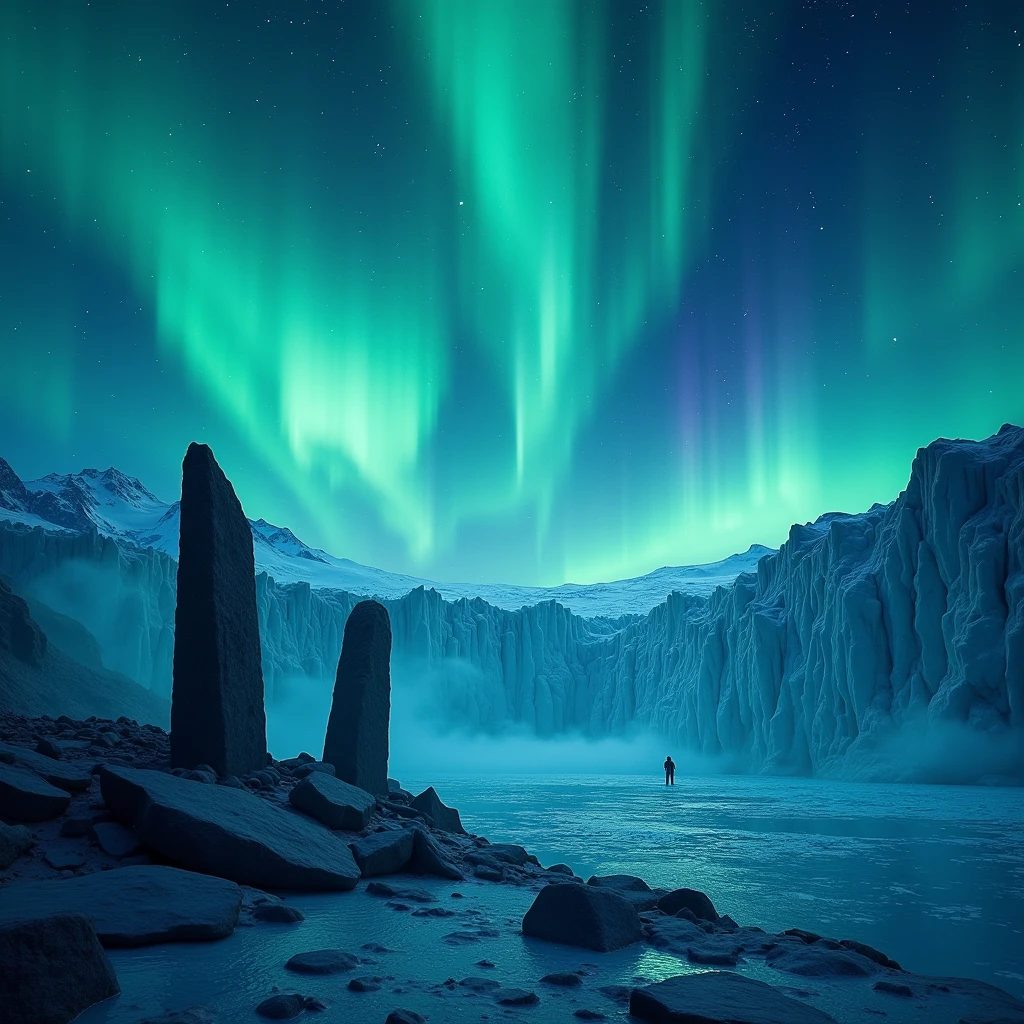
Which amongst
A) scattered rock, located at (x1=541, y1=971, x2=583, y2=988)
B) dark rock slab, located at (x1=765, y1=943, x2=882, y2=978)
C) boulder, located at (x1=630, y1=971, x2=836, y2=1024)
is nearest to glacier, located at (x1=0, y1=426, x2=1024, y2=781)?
dark rock slab, located at (x1=765, y1=943, x2=882, y2=978)

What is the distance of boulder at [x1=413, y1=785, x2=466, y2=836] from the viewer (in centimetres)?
993

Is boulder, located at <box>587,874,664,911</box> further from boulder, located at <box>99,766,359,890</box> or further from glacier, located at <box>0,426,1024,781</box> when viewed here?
glacier, located at <box>0,426,1024,781</box>

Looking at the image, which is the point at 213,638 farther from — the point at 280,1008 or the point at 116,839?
the point at 280,1008

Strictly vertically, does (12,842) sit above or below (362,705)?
below

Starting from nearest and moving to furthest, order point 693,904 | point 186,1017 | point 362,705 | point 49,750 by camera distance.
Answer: point 186,1017, point 693,904, point 49,750, point 362,705

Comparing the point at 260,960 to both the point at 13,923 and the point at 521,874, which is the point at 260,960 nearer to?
the point at 13,923

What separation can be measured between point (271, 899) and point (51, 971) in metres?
2.29

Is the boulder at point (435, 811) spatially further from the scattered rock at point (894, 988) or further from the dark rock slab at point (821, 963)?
the scattered rock at point (894, 988)

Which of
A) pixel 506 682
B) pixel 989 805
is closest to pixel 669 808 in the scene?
pixel 989 805

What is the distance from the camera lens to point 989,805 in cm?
2017

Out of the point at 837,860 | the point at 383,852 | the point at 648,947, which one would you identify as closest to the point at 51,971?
the point at 648,947

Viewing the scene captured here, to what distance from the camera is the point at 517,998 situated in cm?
319

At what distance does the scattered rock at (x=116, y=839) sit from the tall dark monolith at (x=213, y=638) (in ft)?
6.61

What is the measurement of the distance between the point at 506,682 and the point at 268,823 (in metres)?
67.3
